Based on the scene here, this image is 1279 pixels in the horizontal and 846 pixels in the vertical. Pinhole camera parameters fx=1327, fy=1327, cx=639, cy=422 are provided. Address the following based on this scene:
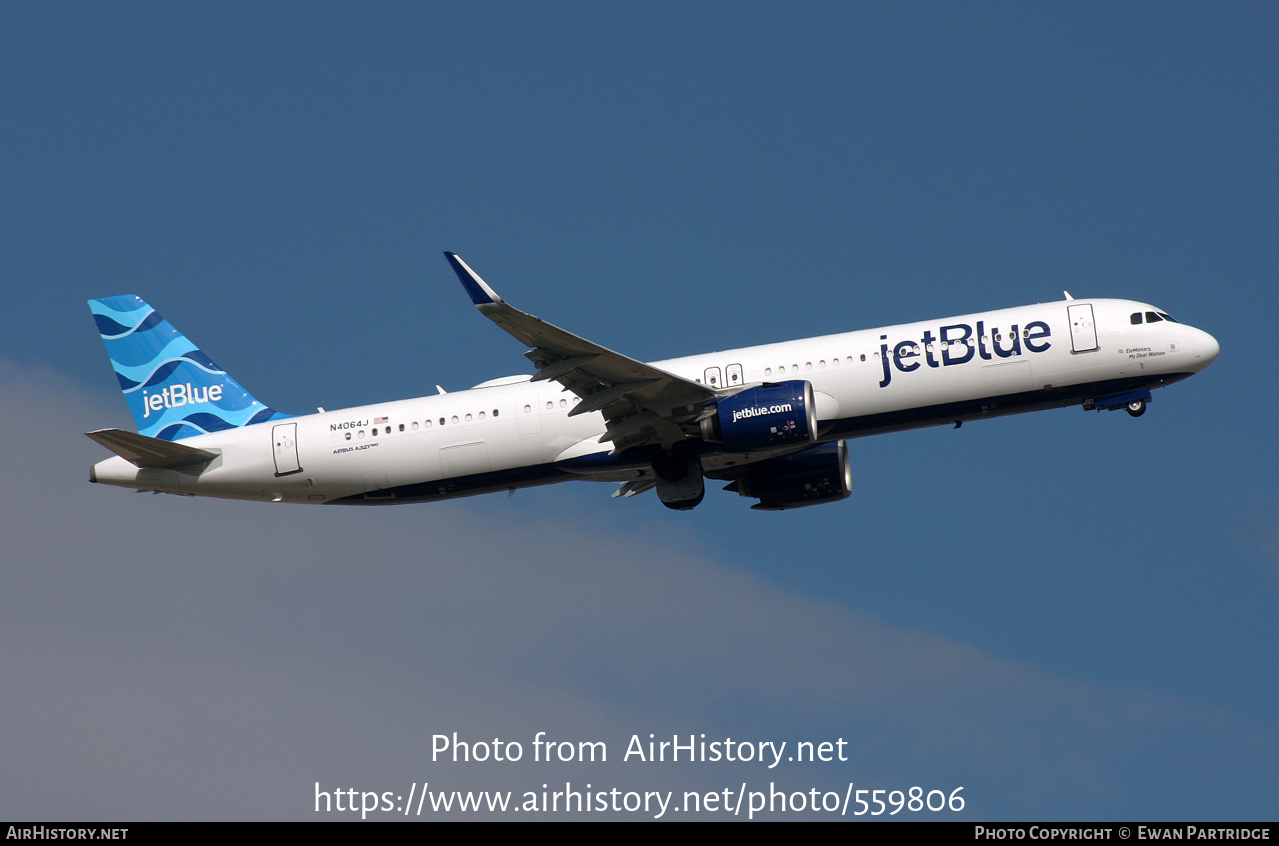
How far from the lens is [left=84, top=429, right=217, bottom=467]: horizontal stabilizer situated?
39.3 metres

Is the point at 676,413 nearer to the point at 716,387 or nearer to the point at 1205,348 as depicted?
the point at 716,387

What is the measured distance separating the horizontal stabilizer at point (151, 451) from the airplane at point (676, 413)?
6 cm

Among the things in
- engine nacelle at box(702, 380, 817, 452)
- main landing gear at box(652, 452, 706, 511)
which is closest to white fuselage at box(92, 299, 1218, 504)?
main landing gear at box(652, 452, 706, 511)

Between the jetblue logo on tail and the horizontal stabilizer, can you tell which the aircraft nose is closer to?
the horizontal stabilizer

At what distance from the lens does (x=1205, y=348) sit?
3897 cm

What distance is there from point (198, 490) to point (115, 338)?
7.60m

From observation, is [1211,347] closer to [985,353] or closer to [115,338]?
[985,353]

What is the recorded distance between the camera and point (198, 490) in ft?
136

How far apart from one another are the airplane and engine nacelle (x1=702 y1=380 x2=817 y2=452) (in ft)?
0.14

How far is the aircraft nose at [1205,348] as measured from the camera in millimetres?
38844

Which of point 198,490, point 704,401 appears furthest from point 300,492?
point 704,401

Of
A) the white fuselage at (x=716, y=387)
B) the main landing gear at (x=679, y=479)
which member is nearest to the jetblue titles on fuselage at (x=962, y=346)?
the white fuselage at (x=716, y=387)

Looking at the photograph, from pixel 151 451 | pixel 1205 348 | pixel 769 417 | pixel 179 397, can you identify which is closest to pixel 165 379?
pixel 179 397

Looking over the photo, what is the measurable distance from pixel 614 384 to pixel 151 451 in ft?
47.9
